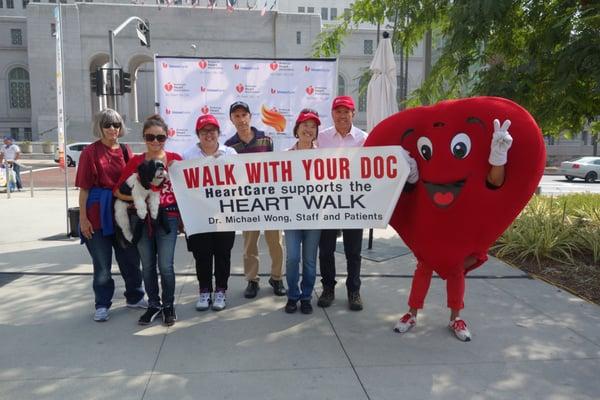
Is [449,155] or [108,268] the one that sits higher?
[449,155]

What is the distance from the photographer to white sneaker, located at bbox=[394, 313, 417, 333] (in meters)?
3.90

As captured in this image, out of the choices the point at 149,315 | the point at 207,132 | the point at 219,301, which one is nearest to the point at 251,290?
the point at 219,301

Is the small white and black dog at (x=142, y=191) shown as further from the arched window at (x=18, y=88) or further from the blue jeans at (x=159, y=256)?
the arched window at (x=18, y=88)

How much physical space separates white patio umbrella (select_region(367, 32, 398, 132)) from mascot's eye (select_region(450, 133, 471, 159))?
2.67m

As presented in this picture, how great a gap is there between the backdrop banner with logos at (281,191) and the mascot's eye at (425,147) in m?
0.43

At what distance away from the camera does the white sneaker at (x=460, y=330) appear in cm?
377

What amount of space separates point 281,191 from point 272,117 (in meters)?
3.19

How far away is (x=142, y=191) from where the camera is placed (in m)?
3.74

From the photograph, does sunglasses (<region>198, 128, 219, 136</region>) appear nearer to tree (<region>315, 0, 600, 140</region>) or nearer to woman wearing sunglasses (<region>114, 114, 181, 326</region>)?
woman wearing sunglasses (<region>114, 114, 181, 326</region>)

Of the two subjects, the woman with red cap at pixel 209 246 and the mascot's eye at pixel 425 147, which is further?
the woman with red cap at pixel 209 246

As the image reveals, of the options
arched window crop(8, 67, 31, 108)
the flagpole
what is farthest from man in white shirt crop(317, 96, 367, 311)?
arched window crop(8, 67, 31, 108)

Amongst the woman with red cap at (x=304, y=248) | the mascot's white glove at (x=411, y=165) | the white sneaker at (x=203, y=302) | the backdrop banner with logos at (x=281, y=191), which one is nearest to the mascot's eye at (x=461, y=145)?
the mascot's white glove at (x=411, y=165)

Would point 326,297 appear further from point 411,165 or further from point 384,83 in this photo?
point 384,83

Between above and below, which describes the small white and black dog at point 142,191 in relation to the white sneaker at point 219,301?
above
